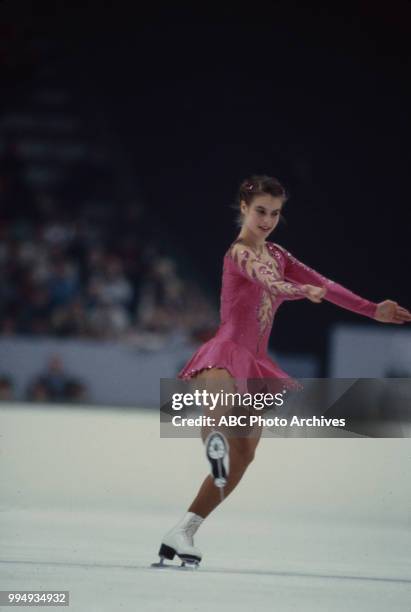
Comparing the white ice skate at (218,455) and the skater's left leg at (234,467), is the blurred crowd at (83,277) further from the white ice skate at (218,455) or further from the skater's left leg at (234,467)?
the white ice skate at (218,455)

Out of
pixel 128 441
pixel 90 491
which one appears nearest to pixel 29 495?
pixel 90 491

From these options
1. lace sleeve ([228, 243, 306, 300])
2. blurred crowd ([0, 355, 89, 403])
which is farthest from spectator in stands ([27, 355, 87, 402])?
lace sleeve ([228, 243, 306, 300])

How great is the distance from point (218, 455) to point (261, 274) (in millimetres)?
517

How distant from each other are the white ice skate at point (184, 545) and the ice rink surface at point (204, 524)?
0.15ft

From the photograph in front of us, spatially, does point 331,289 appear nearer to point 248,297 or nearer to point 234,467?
point 248,297

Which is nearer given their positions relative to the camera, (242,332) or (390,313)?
(242,332)

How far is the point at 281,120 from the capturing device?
10.8 metres

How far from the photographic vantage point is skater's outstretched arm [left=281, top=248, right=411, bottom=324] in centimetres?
333

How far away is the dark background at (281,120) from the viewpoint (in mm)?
10492

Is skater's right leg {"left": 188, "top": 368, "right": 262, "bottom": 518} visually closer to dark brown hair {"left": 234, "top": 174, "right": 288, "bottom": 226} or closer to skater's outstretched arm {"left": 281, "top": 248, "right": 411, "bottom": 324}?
skater's outstretched arm {"left": 281, "top": 248, "right": 411, "bottom": 324}

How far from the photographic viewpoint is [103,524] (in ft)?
13.5

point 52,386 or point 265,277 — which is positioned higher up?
point 52,386

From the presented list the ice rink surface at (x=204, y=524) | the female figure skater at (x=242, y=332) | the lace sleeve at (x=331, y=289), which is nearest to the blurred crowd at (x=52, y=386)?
the ice rink surface at (x=204, y=524)

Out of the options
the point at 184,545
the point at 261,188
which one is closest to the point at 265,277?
the point at 261,188
